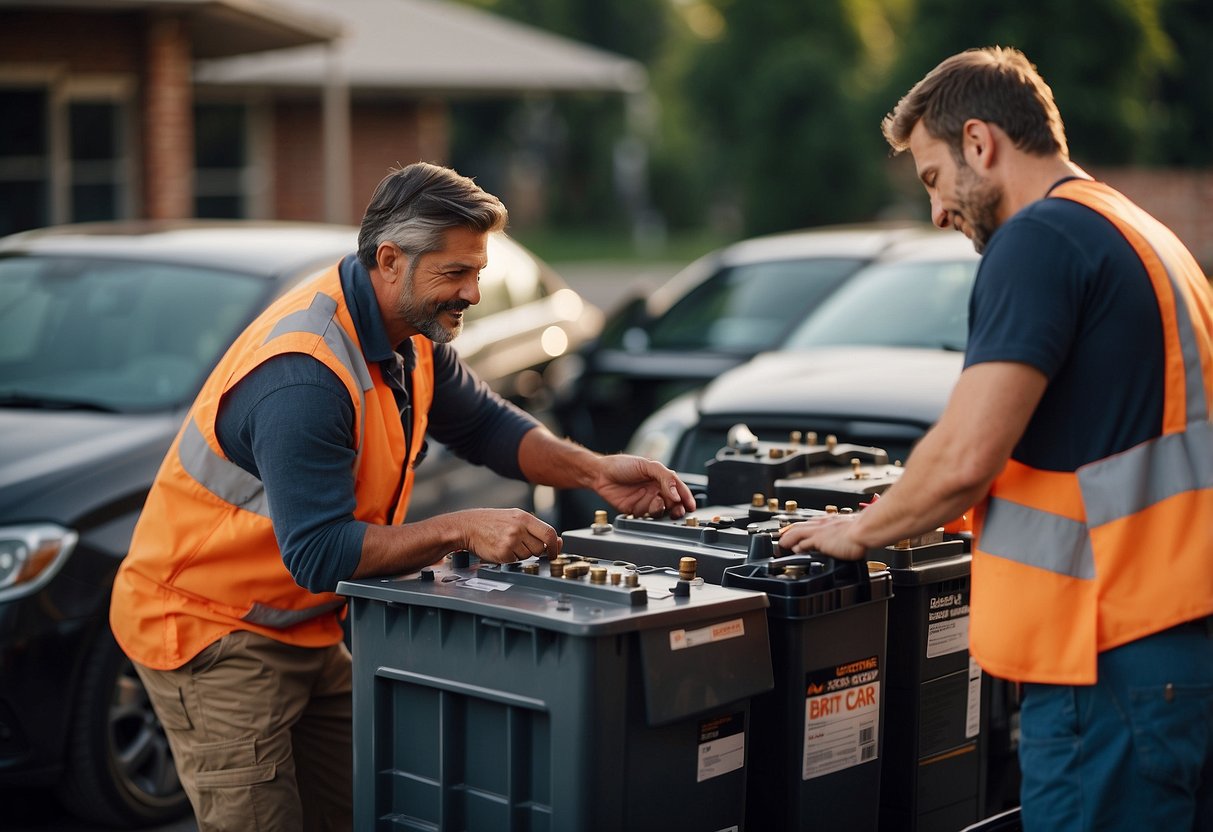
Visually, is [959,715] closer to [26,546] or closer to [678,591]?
[678,591]

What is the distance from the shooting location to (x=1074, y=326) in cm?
258

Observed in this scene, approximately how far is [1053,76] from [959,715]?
17.0 meters

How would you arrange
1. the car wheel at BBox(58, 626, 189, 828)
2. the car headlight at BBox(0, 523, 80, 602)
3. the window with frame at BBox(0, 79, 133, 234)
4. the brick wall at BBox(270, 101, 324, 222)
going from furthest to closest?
the brick wall at BBox(270, 101, 324, 222), the window with frame at BBox(0, 79, 133, 234), the car wheel at BBox(58, 626, 189, 828), the car headlight at BBox(0, 523, 80, 602)

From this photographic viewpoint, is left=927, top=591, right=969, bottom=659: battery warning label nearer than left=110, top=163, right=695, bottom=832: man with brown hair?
→ No

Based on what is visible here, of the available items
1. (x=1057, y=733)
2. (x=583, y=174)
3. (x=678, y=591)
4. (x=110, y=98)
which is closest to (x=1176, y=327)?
(x=1057, y=733)

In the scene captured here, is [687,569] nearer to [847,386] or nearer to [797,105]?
[847,386]

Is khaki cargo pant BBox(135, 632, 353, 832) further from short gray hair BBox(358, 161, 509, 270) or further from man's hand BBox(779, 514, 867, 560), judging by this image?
man's hand BBox(779, 514, 867, 560)

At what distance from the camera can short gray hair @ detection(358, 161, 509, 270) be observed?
3277 mm

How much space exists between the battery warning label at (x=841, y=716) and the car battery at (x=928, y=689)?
0.22m

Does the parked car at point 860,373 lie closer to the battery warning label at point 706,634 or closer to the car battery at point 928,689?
the car battery at point 928,689

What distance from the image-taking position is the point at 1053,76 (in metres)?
19.1

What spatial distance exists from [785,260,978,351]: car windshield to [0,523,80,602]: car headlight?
3713 mm

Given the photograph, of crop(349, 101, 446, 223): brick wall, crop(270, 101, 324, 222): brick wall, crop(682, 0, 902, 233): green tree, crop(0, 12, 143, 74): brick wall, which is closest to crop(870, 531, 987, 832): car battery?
crop(0, 12, 143, 74): brick wall

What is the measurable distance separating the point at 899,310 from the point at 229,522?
14.4 feet
